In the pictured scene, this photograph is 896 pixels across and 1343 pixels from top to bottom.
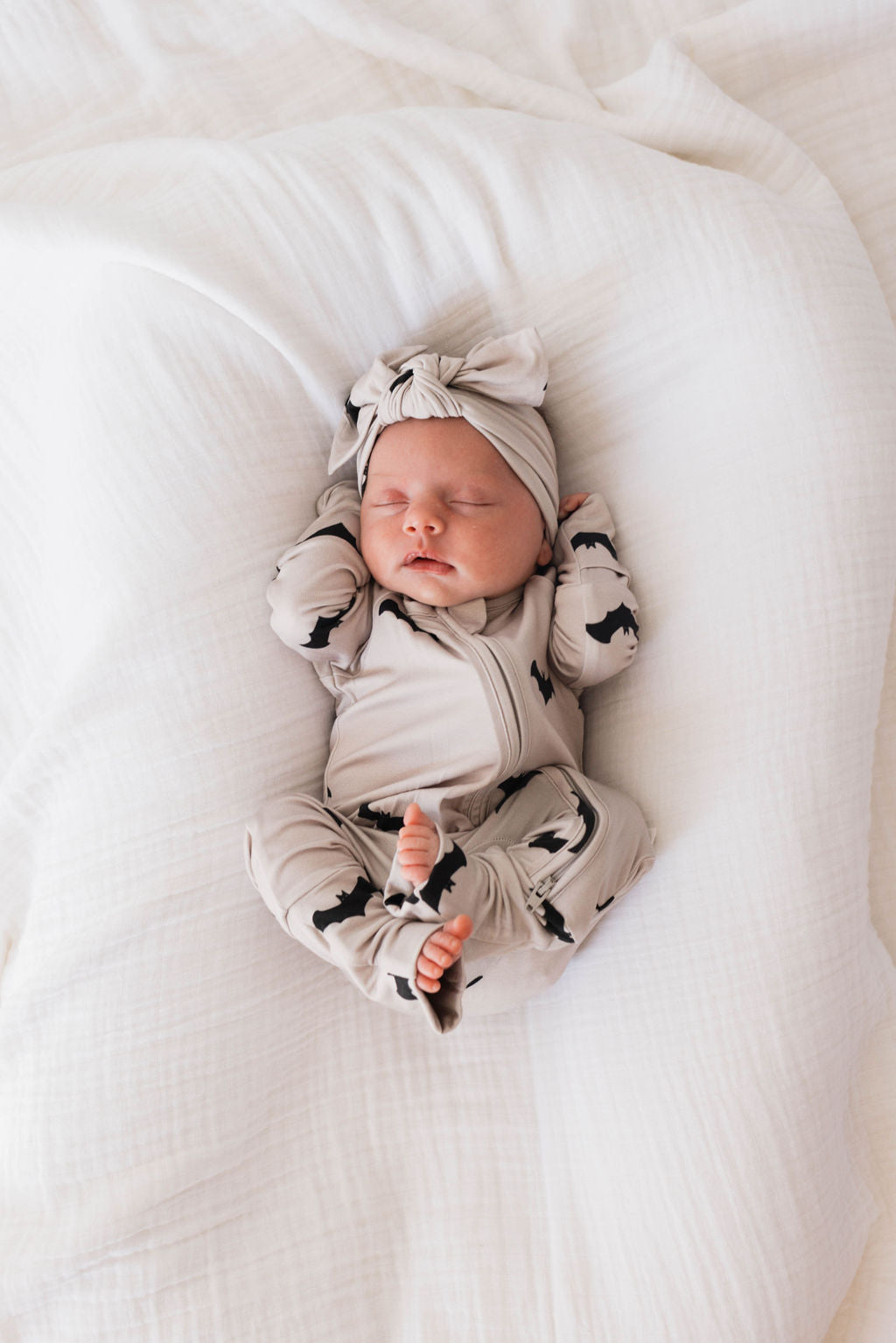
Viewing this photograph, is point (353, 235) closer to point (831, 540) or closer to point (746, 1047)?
point (831, 540)

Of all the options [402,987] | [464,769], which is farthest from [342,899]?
[464,769]

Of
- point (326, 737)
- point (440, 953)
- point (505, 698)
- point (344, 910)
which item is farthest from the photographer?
point (326, 737)

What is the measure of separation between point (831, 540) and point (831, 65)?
93 cm

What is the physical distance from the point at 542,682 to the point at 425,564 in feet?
0.74

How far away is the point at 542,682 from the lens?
1.32 meters

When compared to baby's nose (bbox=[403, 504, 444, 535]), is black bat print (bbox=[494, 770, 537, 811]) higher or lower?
lower

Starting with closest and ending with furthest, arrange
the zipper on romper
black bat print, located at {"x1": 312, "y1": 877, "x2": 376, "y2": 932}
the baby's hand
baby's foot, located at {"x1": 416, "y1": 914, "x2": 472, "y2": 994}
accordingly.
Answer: baby's foot, located at {"x1": 416, "y1": 914, "x2": 472, "y2": 994}, black bat print, located at {"x1": 312, "y1": 877, "x2": 376, "y2": 932}, the zipper on romper, the baby's hand

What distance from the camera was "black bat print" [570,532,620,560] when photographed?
1339 mm

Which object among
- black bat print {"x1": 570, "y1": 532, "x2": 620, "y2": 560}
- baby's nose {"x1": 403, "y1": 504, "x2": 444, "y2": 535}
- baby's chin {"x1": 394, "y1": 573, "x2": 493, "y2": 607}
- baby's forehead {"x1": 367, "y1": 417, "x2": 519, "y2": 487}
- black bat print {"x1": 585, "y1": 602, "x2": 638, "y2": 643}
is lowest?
black bat print {"x1": 585, "y1": 602, "x2": 638, "y2": 643}

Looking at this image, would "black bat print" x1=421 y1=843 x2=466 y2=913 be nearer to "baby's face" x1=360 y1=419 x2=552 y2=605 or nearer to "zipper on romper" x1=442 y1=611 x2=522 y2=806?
"zipper on romper" x1=442 y1=611 x2=522 y2=806

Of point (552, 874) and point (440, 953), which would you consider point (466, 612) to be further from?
point (440, 953)

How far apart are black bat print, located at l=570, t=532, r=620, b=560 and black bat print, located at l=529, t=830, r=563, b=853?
0.40 metres

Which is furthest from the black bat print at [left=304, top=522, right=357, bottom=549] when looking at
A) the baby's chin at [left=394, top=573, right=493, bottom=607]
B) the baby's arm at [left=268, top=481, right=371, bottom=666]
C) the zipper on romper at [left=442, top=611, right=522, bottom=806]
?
the zipper on romper at [left=442, top=611, right=522, bottom=806]

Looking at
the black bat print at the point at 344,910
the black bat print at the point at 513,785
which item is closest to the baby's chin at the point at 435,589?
the black bat print at the point at 513,785
